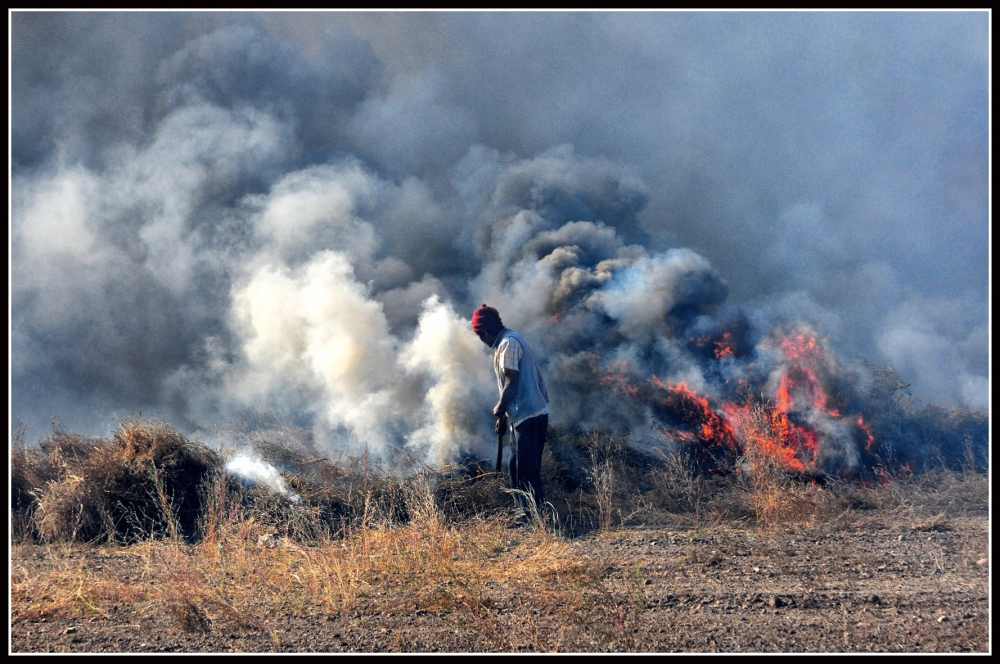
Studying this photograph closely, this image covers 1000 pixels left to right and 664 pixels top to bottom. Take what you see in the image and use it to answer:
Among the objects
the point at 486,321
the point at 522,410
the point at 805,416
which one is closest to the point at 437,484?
the point at 522,410

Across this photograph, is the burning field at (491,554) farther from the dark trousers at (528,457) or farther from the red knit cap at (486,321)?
the red knit cap at (486,321)

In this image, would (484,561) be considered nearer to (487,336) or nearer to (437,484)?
(487,336)

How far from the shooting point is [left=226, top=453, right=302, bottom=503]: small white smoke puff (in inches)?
235

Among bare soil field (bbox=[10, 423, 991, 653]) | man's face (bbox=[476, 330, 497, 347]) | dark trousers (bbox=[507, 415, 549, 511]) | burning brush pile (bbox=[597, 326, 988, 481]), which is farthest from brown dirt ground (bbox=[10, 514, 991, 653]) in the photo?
burning brush pile (bbox=[597, 326, 988, 481])

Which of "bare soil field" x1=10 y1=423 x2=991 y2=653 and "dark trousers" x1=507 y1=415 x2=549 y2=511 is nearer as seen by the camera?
"bare soil field" x1=10 y1=423 x2=991 y2=653

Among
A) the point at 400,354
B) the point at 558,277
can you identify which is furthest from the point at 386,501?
the point at 558,277

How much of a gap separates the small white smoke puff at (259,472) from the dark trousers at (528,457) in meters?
1.88

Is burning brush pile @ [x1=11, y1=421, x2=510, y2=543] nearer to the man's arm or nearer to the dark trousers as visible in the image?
the dark trousers

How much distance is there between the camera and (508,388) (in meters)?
5.25

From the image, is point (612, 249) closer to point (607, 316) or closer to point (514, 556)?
point (607, 316)

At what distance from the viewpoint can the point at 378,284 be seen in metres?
12.4

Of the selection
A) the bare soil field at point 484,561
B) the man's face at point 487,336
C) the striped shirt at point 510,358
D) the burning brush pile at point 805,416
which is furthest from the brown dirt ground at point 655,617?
the burning brush pile at point 805,416

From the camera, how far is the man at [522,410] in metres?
5.27

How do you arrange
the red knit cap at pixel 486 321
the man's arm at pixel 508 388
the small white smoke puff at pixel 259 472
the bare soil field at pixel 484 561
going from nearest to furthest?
the bare soil field at pixel 484 561 < the man's arm at pixel 508 388 < the red knit cap at pixel 486 321 < the small white smoke puff at pixel 259 472
